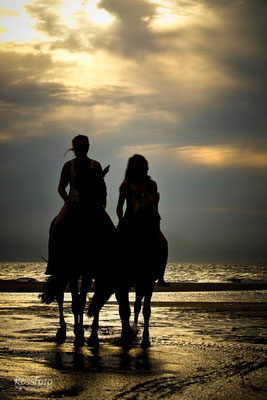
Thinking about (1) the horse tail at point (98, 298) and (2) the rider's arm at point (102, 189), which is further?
(1) the horse tail at point (98, 298)

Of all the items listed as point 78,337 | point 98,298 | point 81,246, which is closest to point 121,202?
point 81,246

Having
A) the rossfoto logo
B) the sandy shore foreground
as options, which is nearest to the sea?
the sandy shore foreground

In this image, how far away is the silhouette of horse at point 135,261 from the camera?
8109mm

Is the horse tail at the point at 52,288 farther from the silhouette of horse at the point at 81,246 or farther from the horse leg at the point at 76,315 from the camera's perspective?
the silhouette of horse at the point at 81,246

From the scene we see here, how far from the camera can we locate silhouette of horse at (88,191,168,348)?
8.11 m

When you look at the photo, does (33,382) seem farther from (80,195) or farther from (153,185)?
(153,185)

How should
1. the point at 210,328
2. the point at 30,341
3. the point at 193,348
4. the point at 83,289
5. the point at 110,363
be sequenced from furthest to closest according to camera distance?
1. the point at 210,328
2. the point at 83,289
3. the point at 30,341
4. the point at 193,348
5. the point at 110,363

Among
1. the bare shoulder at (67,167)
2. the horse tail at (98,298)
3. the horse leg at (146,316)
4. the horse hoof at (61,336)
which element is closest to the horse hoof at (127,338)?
the horse leg at (146,316)

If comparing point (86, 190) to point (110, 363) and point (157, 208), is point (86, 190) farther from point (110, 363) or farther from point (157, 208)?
point (110, 363)

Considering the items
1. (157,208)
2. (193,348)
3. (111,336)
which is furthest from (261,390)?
(111,336)

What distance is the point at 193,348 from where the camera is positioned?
7.46 metres

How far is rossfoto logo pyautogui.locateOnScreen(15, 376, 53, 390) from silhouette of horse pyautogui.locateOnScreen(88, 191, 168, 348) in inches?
111

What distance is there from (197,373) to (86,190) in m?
2.93

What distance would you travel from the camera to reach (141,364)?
629 centimetres
